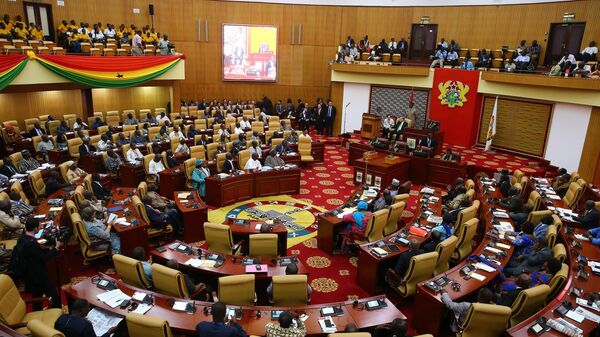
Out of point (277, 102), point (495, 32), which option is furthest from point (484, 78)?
point (277, 102)

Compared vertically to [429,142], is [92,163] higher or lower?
lower

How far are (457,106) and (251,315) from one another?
50.6 ft

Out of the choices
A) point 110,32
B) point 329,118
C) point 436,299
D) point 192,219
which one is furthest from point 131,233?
point 329,118

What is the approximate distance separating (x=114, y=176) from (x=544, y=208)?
35.0ft

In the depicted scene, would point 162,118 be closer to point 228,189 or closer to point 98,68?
point 98,68

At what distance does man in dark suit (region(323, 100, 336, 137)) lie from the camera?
66.6ft

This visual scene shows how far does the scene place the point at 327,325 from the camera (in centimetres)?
514

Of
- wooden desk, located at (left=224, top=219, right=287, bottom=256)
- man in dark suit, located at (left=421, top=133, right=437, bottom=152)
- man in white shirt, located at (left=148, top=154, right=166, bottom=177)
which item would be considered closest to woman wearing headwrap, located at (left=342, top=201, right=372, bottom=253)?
wooden desk, located at (left=224, top=219, right=287, bottom=256)

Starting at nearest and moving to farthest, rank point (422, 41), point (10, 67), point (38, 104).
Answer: point (10, 67)
point (38, 104)
point (422, 41)

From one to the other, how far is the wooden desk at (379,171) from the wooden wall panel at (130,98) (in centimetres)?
1146

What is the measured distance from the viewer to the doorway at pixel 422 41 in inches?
816

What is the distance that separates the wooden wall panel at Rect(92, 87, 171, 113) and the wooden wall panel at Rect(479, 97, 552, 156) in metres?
14.3

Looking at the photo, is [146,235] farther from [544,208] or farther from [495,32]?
[495,32]

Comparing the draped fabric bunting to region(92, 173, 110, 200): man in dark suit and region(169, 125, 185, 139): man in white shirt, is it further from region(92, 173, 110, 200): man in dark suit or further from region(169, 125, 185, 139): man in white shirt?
region(92, 173, 110, 200): man in dark suit
